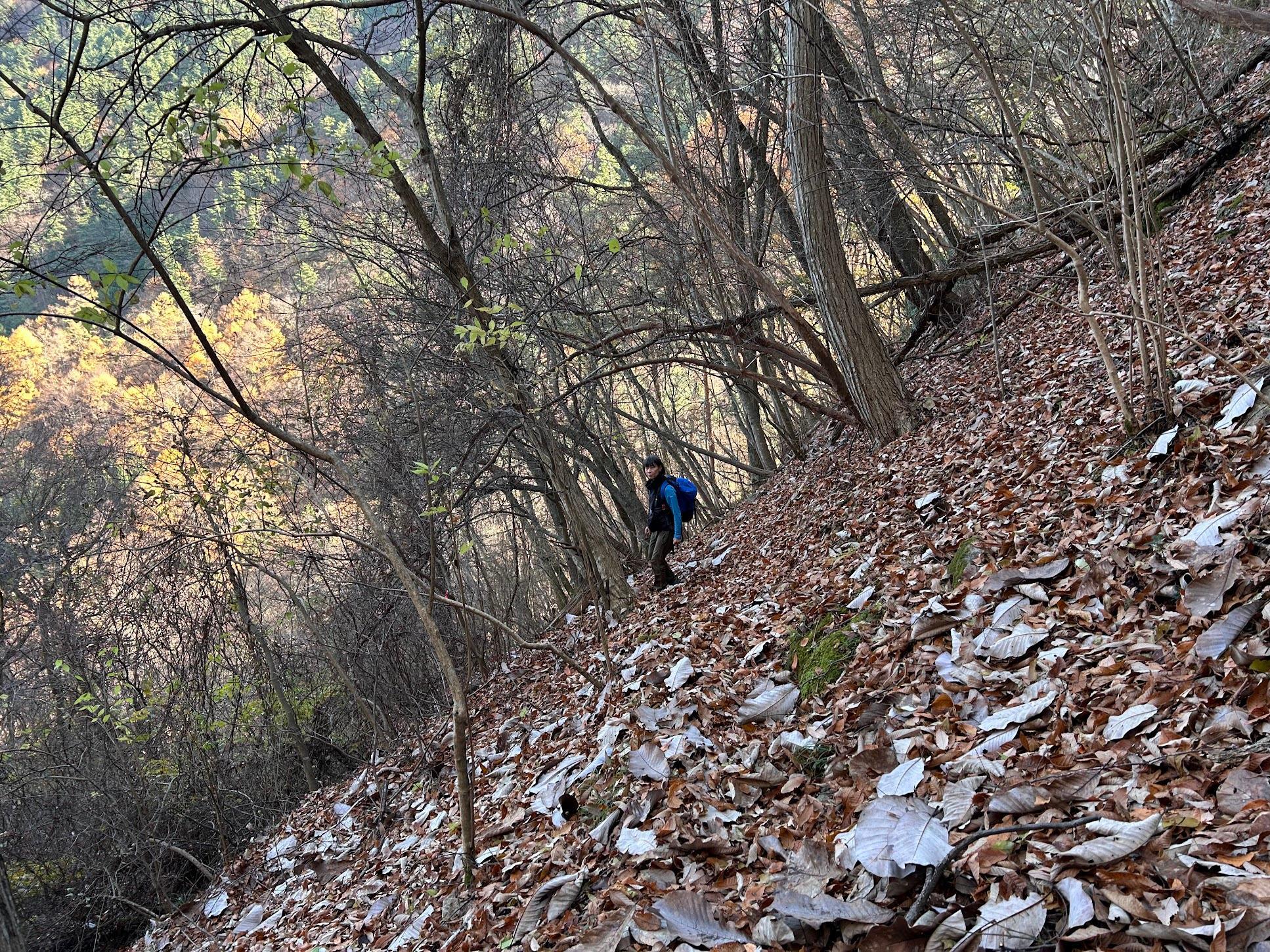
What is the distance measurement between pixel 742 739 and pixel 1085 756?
174 centimetres

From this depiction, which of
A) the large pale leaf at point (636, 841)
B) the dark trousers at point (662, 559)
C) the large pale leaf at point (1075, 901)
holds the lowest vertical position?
the large pale leaf at point (1075, 901)

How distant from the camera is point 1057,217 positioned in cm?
917

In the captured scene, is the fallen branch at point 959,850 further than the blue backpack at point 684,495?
No

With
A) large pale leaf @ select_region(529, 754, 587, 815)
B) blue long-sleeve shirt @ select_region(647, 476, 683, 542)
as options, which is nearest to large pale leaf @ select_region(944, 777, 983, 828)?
large pale leaf @ select_region(529, 754, 587, 815)

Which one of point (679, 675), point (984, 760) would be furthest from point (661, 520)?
point (984, 760)

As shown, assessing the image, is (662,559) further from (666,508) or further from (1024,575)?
(1024,575)

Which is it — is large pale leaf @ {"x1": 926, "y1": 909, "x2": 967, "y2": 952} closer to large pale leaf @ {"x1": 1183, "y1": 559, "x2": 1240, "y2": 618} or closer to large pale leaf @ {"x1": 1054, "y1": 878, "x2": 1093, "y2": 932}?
large pale leaf @ {"x1": 1054, "y1": 878, "x2": 1093, "y2": 932}

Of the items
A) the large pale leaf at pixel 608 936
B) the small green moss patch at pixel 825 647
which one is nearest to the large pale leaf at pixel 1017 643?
the small green moss patch at pixel 825 647

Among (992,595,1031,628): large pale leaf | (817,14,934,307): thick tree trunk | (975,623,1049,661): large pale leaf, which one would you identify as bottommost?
(975,623,1049,661): large pale leaf

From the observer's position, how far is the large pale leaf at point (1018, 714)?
2955mm

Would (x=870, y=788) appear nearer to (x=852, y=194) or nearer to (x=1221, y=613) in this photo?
(x=1221, y=613)

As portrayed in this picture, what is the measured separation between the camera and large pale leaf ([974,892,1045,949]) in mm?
2080

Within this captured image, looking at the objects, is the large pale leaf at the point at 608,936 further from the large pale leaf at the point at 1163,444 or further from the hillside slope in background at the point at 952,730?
the large pale leaf at the point at 1163,444

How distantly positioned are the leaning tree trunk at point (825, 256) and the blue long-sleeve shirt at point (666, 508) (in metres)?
2.10
